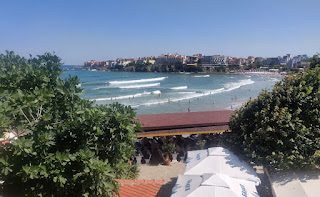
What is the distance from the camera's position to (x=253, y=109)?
6.73 m

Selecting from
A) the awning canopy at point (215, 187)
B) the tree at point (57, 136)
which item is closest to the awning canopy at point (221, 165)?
the awning canopy at point (215, 187)

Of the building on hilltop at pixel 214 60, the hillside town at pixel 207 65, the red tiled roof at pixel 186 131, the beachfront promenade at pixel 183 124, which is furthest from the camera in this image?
the building on hilltop at pixel 214 60

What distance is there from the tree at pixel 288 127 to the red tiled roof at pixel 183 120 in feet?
12.0

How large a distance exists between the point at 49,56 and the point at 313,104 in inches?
273

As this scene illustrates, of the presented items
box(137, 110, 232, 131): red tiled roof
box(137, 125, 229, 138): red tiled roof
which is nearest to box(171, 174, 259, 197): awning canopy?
box(137, 125, 229, 138): red tiled roof

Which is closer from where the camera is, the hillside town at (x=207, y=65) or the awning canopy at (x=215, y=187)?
the awning canopy at (x=215, y=187)

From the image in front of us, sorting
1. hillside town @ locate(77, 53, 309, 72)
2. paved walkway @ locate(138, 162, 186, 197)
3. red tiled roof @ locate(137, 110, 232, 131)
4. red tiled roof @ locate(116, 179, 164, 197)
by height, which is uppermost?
hillside town @ locate(77, 53, 309, 72)

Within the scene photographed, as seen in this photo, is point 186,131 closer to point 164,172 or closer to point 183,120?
point 183,120

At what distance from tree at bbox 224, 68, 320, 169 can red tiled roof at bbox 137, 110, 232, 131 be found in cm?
366

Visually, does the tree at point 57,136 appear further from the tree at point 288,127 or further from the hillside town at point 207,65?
the hillside town at point 207,65

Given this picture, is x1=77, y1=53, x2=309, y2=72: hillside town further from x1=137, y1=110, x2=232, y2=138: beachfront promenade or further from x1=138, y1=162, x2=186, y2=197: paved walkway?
x1=138, y1=162, x2=186, y2=197: paved walkway

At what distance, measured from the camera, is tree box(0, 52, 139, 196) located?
3.33 meters

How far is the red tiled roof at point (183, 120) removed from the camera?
9.80 meters

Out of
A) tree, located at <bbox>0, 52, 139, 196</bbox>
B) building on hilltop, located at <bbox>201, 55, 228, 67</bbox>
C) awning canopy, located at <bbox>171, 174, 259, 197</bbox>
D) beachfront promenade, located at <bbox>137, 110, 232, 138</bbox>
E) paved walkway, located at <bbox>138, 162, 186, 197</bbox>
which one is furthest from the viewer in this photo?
building on hilltop, located at <bbox>201, 55, 228, 67</bbox>
